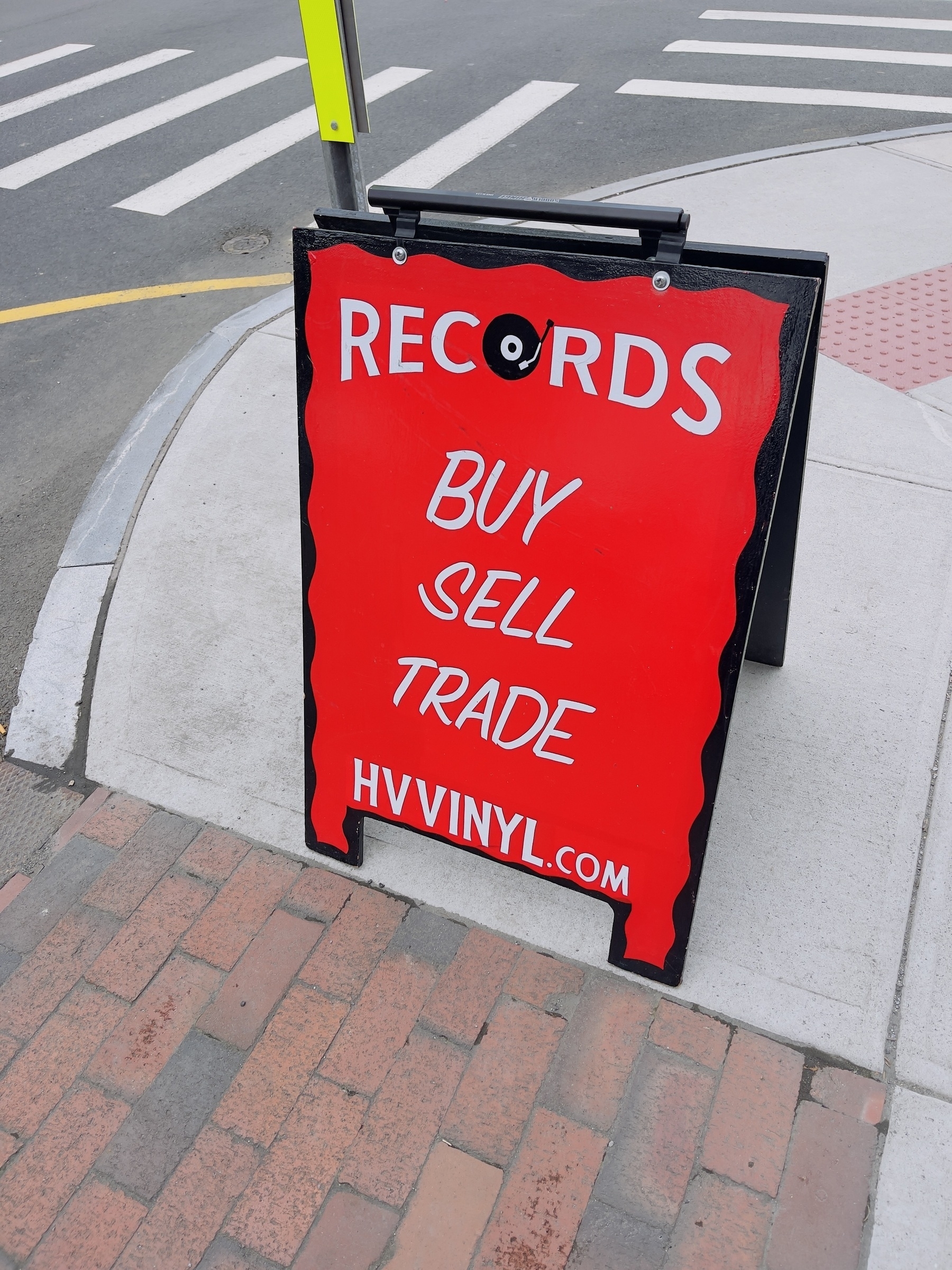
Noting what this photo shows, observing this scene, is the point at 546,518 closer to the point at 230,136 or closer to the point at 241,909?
the point at 241,909

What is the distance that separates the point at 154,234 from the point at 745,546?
19.9 ft

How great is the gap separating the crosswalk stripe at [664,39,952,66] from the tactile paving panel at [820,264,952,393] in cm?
481

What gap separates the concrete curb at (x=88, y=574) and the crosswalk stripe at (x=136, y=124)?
3835mm

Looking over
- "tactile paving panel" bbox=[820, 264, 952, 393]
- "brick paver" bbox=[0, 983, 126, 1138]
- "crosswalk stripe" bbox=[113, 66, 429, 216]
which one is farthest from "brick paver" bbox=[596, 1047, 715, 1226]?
"crosswalk stripe" bbox=[113, 66, 429, 216]

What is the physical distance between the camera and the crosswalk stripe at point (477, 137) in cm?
721

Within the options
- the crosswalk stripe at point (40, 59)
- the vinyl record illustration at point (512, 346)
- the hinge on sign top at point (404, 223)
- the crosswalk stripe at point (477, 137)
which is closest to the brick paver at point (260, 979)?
the vinyl record illustration at point (512, 346)

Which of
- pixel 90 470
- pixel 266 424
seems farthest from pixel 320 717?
pixel 90 470

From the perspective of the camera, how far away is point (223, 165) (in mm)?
7711

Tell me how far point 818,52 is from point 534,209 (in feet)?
29.6

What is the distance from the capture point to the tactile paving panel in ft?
15.3

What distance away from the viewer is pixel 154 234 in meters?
6.79

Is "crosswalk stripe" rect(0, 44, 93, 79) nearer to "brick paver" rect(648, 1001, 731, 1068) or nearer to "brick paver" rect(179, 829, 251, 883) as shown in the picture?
"brick paver" rect(179, 829, 251, 883)

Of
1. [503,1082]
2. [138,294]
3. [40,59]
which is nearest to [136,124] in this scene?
[40,59]

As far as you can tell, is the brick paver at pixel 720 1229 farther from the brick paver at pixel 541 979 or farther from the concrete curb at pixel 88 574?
the concrete curb at pixel 88 574
